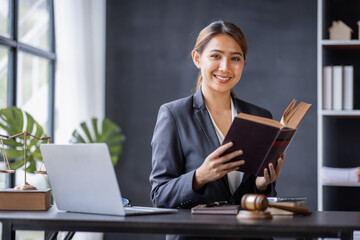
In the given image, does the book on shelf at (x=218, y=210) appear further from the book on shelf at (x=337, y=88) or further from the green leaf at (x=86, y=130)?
the green leaf at (x=86, y=130)

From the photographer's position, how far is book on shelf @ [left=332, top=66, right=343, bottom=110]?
3756 mm

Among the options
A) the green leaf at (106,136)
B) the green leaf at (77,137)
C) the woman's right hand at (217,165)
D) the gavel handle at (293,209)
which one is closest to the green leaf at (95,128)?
the green leaf at (106,136)

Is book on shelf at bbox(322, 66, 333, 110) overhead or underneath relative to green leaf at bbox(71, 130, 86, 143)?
overhead

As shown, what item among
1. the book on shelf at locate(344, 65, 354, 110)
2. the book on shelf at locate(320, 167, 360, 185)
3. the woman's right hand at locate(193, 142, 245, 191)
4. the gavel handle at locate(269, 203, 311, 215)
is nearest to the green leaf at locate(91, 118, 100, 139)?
the book on shelf at locate(320, 167, 360, 185)

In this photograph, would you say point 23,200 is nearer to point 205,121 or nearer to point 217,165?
point 217,165

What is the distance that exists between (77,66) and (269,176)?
2.84 meters

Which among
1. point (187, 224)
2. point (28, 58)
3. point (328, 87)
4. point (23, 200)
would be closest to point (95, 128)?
point (28, 58)

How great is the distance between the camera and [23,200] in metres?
1.81

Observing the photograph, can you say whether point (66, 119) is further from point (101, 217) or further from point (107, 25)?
point (101, 217)

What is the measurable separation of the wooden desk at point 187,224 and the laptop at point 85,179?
0.04 meters

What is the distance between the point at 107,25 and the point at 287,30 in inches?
60.2

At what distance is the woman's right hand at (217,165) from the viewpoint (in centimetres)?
176

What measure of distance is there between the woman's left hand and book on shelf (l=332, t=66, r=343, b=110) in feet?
6.14

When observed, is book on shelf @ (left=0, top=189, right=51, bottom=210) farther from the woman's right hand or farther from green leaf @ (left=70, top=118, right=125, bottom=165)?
green leaf @ (left=70, top=118, right=125, bottom=165)
